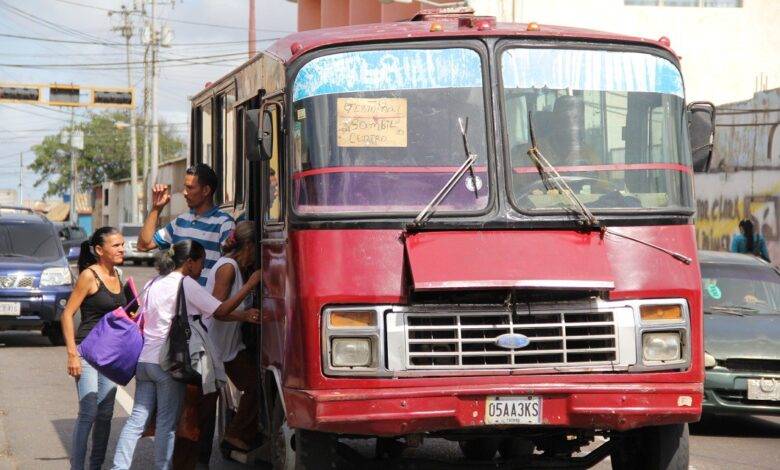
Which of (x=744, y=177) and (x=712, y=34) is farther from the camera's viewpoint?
(x=712, y=34)

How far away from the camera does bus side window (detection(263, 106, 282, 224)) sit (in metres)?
7.61

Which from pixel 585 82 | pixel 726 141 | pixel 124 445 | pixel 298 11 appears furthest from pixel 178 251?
pixel 298 11

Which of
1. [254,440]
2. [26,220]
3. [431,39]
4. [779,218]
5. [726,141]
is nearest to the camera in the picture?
[431,39]

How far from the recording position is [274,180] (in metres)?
7.80

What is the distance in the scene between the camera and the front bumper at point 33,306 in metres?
18.9

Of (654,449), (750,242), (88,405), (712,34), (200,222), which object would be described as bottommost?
(654,449)

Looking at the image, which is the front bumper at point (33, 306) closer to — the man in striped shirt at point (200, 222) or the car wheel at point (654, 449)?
the man in striped shirt at point (200, 222)

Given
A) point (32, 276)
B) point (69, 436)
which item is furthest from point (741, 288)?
point (32, 276)

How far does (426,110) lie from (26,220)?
1406 centimetres

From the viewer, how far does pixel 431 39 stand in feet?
24.4

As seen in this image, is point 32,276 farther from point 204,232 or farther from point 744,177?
point 744,177

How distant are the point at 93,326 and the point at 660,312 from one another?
3.75 m

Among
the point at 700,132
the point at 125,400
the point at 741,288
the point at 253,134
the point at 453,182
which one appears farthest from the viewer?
the point at 125,400

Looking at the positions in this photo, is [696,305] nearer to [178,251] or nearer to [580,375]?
[580,375]
